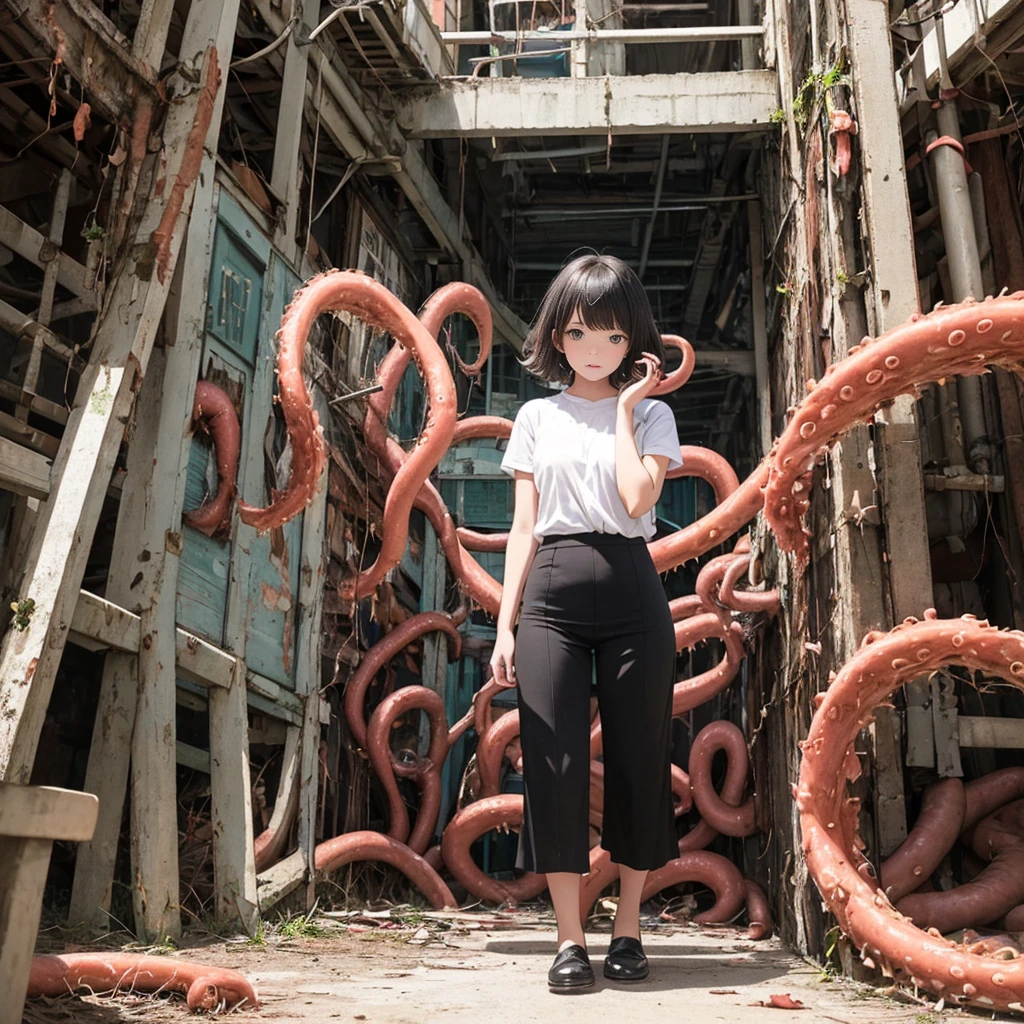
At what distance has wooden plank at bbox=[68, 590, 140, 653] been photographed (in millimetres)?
4418

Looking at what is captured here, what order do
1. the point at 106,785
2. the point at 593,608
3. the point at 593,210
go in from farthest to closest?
the point at 593,210, the point at 106,785, the point at 593,608

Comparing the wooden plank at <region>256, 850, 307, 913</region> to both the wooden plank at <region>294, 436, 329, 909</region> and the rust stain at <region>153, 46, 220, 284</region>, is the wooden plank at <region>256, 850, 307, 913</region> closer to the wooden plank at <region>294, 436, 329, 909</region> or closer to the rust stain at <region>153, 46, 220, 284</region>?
the wooden plank at <region>294, 436, 329, 909</region>

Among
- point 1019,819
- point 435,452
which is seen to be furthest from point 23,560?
point 1019,819

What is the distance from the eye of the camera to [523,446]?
12.1 ft

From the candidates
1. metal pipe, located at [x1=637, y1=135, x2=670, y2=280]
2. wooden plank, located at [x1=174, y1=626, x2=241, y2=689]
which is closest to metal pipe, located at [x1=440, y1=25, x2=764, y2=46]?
metal pipe, located at [x1=637, y1=135, x2=670, y2=280]

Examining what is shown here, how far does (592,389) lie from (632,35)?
18.9 feet

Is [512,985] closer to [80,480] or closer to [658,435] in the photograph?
[658,435]

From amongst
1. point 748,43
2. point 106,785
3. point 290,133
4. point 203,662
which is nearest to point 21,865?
point 106,785

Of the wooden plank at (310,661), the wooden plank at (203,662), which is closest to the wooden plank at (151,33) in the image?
the wooden plank at (203,662)

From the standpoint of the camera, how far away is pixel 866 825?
3.84 meters

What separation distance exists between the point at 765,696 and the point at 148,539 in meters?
3.46

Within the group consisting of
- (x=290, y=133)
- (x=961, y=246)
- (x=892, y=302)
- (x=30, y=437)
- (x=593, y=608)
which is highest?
(x=290, y=133)

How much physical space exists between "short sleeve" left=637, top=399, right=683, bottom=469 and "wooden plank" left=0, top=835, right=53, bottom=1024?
2176 mm

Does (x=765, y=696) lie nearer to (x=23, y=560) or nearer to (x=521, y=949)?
(x=521, y=949)
